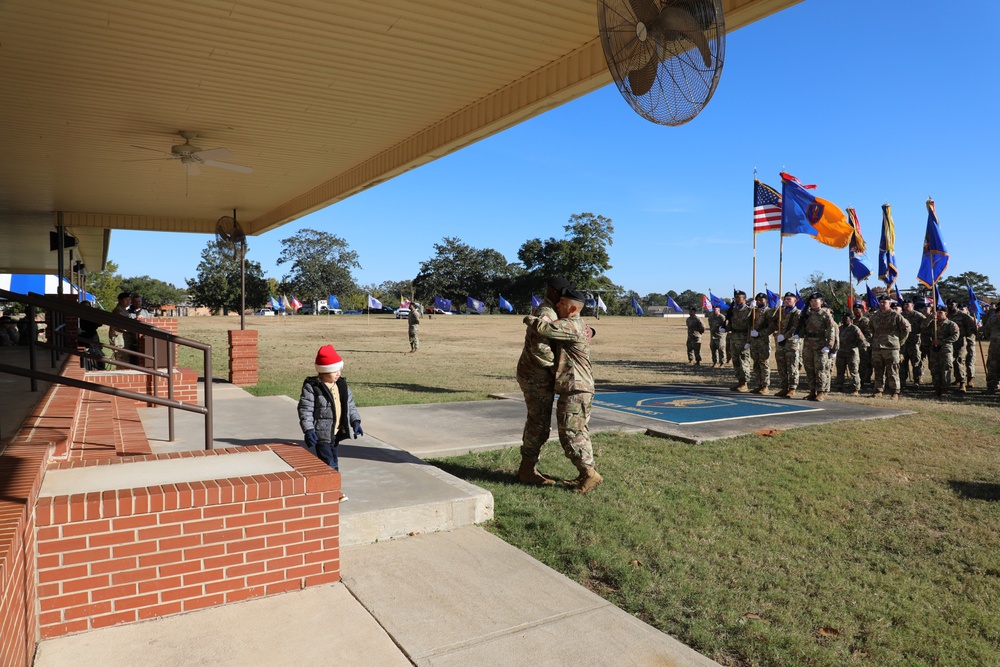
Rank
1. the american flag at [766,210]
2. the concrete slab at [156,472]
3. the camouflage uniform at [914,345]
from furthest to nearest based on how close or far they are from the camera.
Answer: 1. the camouflage uniform at [914,345]
2. the american flag at [766,210]
3. the concrete slab at [156,472]

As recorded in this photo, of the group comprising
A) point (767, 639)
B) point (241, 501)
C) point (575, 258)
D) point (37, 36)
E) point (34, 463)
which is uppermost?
point (575, 258)

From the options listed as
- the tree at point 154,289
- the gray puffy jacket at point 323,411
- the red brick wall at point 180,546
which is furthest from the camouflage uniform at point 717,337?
the tree at point 154,289

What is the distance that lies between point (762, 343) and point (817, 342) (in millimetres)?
941

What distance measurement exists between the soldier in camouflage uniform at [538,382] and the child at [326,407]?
1523 millimetres

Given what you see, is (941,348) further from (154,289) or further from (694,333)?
(154,289)

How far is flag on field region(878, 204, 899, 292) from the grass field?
9.29 meters

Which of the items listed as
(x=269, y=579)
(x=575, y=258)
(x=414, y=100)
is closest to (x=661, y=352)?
(x=414, y=100)

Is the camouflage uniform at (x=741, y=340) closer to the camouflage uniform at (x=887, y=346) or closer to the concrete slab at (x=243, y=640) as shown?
the camouflage uniform at (x=887, y=346)

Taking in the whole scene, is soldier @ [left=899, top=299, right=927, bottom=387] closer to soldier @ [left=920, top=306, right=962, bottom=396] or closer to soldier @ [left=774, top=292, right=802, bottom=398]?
soldier @ [left=920, top=306, right=962, bottom=396]

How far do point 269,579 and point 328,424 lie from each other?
1404 mm

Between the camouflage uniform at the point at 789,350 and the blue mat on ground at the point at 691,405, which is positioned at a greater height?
the camouflage uniform at the point at 789,350

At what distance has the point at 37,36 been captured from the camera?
5.11 metres

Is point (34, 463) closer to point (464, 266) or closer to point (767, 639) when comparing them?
point (767, 639)

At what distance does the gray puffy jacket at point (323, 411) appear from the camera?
4.57 m
